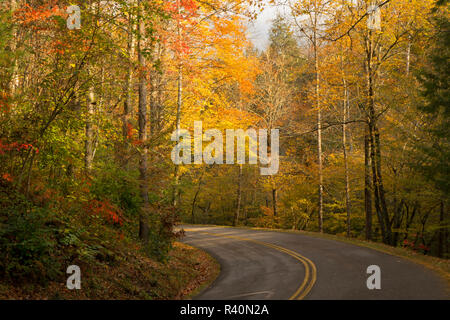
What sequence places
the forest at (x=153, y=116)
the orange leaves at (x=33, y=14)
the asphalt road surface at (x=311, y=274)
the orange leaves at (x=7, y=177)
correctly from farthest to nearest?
the orange leaves at (x=33, y=14), the asphalt road surface at (x=311, y=274), the forest at (x=153, y=116), the orange leaves at (x=7, y=177)

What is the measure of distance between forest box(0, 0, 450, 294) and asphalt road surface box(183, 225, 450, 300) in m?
3.51

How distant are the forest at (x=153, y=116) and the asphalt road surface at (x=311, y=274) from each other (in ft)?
11.5

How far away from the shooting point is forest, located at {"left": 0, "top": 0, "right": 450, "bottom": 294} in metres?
9.55

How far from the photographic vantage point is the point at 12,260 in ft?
26.4

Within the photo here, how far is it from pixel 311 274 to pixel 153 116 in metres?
10.1

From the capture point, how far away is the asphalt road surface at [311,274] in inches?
396

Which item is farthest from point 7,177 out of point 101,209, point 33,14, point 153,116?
point 153,116


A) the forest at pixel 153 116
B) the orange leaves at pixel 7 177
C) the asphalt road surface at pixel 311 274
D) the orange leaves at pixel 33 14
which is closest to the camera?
the orange leaves at pixel 7 177

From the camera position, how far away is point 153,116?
17031 mm

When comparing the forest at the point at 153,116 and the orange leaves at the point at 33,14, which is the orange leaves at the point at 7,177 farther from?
the orange leaves at the point at 33,14

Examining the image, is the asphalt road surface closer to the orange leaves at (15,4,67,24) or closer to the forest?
the forest

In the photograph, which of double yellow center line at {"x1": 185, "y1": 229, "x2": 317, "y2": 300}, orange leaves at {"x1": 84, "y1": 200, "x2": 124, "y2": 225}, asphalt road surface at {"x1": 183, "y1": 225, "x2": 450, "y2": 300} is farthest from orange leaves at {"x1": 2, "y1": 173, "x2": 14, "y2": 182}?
double yellow center line at {"x1": 185, "y1": 229, "x2": 317, "y2": 300}

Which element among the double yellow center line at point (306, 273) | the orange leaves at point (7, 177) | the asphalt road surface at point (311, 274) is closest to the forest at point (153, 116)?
the orange leaves at point (7, 177)
